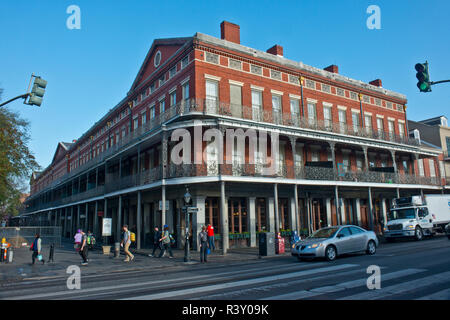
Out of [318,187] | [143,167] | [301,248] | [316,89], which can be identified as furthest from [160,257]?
[316,89]

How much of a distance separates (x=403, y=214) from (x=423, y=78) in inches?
652

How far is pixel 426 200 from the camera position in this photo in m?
24.4

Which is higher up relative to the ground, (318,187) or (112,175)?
(112,175)

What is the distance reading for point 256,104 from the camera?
24.3 meters

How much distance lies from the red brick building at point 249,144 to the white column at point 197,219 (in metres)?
0.06

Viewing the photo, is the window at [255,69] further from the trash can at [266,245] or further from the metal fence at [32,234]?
the metal fence at [32,234]

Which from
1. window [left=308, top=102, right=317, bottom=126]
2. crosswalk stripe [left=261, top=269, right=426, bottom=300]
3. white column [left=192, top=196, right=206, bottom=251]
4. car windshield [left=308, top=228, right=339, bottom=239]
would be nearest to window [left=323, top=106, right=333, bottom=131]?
window [left=308, top=102, right=317, bottom=126]

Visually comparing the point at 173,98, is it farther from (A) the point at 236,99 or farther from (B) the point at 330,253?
(B) the point at 330,253

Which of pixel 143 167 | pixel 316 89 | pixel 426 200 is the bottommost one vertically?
pixel 426 200

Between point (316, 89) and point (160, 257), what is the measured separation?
18.3m

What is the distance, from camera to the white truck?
910 inches

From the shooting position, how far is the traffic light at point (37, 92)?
11.6 meters
